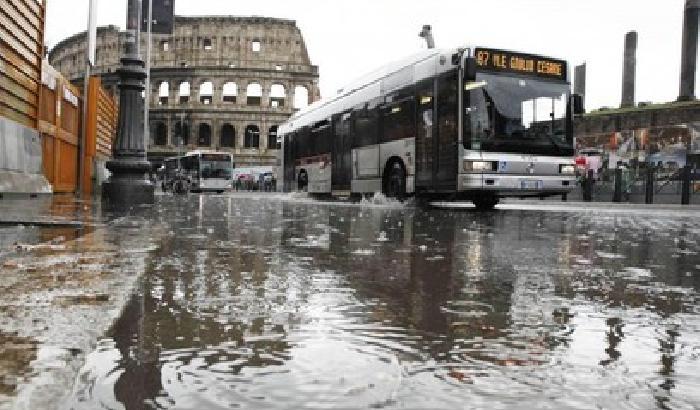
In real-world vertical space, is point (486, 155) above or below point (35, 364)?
above

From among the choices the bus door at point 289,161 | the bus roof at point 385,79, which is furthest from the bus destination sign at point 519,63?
the bus door at point 289,161

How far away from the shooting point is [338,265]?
339cm

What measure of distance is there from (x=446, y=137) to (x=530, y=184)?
171cm

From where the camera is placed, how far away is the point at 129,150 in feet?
34.8

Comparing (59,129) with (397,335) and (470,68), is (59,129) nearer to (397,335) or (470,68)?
(470,68)

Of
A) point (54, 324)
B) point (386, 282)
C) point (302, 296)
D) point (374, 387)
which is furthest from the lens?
point (386, 282)

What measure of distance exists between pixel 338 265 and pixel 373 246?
1.17 metres

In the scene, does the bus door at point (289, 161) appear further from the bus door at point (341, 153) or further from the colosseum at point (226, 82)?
the colosseum at point (226, 82)

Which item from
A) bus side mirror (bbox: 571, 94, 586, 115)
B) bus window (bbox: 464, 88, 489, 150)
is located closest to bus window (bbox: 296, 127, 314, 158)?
bus window (bbox: 464, 88, 489, 150)

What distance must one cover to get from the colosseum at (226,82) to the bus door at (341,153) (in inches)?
2418

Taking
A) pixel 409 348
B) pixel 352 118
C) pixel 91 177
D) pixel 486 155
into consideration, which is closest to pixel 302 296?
pixel 409 348

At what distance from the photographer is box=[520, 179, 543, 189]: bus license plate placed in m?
11.5

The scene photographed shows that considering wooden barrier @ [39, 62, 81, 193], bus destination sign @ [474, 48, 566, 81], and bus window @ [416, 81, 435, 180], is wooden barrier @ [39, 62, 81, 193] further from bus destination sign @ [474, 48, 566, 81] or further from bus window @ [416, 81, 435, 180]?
bus destination sign @ [474, 48, 566, 81]

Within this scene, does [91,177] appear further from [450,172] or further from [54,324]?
[54,324]
